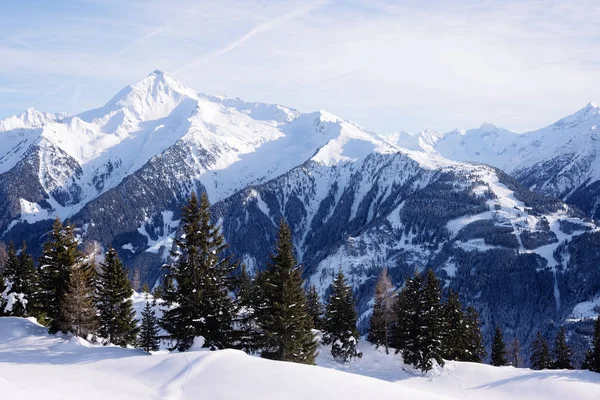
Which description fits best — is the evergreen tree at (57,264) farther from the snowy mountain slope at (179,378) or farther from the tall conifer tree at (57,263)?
the snowy mountain slope at (179,378)

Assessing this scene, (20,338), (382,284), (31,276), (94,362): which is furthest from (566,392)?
(31,276)

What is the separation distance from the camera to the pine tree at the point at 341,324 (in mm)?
57344

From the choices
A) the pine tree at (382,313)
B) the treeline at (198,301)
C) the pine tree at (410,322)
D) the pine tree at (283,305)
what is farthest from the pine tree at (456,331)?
the pine tree at (283,305)

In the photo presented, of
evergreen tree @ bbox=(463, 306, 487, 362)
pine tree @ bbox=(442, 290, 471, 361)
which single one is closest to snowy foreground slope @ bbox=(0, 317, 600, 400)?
pine tree @ bbox=(442, 290, 471, 361)

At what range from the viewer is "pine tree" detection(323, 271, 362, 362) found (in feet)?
188

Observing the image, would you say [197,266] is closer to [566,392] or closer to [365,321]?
[566,392]

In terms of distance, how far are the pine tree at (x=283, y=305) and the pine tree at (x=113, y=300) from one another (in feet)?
49.2

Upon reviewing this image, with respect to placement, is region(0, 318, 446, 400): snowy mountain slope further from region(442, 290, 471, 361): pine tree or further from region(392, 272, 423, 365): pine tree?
region(442, 290, 471, 361): pine tree

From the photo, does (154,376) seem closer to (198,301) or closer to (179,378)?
(179,378)

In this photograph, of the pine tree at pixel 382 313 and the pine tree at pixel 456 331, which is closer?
the pine tree at pixel 456 331

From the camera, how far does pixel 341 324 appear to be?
5762 centimetres

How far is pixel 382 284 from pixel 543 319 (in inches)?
6598

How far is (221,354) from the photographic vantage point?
2580 cm

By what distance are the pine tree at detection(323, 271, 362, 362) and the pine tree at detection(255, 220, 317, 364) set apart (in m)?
21.8
